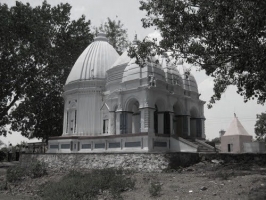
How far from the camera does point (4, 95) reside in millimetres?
27703

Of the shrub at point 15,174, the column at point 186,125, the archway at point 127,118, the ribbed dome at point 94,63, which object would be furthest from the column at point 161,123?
the shrub at point 15,174

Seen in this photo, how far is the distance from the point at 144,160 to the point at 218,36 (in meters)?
7.77

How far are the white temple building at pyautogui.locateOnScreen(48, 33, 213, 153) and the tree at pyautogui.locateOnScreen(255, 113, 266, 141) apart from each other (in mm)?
25074

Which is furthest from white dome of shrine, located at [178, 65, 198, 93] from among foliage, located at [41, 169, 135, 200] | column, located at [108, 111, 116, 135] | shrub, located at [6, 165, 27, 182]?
shrub, located at [6, 165, 27, 182]

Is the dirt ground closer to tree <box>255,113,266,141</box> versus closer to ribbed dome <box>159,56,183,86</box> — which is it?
ribbed dome <box>159,56,183,86</box>

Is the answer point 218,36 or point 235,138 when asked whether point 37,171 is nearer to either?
point 218,36

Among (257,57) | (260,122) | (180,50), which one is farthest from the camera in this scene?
(260,122)

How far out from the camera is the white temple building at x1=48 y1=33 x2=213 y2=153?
20.0 m

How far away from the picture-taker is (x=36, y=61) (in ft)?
94.0

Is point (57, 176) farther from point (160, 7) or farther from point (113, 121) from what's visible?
point (160, 7)

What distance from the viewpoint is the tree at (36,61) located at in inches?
1067

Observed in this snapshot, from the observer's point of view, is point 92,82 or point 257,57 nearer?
point 257,57

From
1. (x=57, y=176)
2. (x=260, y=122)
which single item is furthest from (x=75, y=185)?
(x=260, y=122)

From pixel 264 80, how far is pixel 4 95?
21.8 meters
